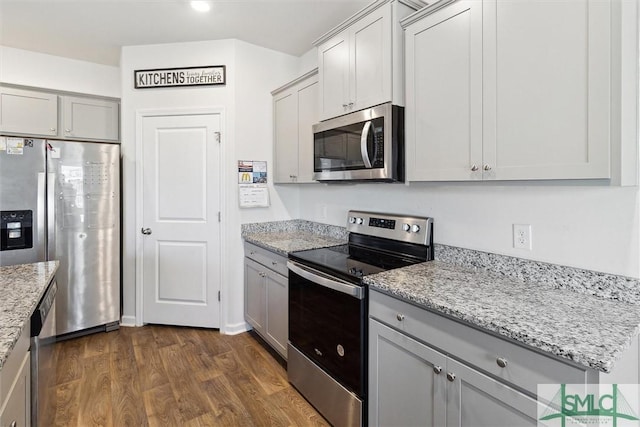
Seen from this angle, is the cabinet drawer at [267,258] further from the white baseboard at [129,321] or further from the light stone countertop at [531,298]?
the white baseboard at [129,321]

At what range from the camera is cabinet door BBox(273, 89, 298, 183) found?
9.39 ft

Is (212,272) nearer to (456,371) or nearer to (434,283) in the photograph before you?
(434,283)

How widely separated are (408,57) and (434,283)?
3.77 ft

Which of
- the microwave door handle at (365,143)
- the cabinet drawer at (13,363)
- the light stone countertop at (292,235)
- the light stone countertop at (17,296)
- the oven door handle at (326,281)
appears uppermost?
the microwave door handle at (365,143)

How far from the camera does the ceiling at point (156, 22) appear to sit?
242cm

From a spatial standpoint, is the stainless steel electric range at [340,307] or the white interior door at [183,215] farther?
the white interior door at [183,215]

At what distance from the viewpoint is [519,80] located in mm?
1330

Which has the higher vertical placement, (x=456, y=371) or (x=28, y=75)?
(x=28, y=75)

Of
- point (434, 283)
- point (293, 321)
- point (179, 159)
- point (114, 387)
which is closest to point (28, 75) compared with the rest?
point (179, 159)

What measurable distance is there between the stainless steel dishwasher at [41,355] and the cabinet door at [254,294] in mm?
1341

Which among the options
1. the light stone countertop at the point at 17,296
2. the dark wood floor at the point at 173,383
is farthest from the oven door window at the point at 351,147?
the light stone countertop at the point at 17,296

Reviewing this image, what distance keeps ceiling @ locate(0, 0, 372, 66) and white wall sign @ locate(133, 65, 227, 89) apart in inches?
9.8

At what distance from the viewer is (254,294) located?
112 inches

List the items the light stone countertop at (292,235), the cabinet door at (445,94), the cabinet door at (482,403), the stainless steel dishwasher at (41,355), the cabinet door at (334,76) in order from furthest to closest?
1. the light stone countertop at (292,235)
2. the cabinet door at (334,76)
3. the cabinet door at (445,94)
4. the stainless steel dishwasher at (41,355)
5. the cabinet door at (482,403)
